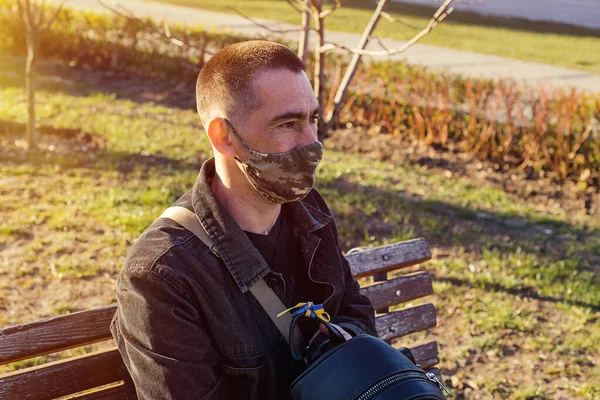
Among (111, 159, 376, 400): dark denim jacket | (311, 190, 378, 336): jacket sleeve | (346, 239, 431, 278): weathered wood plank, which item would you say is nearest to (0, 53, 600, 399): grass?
(346, 239, 431, 278): weathered wood plank

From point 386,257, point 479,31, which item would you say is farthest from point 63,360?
point 479,31

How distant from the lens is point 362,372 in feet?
6.31

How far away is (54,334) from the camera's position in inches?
94.1

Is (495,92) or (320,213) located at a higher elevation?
(320,213)

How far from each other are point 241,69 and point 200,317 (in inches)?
30.4

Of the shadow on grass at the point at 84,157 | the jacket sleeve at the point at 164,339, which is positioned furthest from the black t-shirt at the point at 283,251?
the shadow on grass at the point at 84,157

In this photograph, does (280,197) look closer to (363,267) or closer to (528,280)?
(363,267)

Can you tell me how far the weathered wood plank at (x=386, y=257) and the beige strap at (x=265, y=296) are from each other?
3.14 ft

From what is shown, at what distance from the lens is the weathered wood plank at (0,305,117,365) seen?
7.58 feet

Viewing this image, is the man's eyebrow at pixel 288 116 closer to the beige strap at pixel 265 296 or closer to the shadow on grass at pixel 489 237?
the beige strap at pixel 265 296

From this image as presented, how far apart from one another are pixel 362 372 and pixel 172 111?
812 cm

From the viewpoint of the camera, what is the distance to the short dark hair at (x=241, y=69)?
2.16m

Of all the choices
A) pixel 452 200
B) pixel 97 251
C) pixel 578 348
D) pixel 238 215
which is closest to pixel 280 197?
pixel 238 215

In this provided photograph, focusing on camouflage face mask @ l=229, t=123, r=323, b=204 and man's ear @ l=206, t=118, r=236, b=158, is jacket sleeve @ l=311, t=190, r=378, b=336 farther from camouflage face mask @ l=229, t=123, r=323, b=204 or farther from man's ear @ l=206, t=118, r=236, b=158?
man's ear @ l=206, t=118, r=236, b=158
